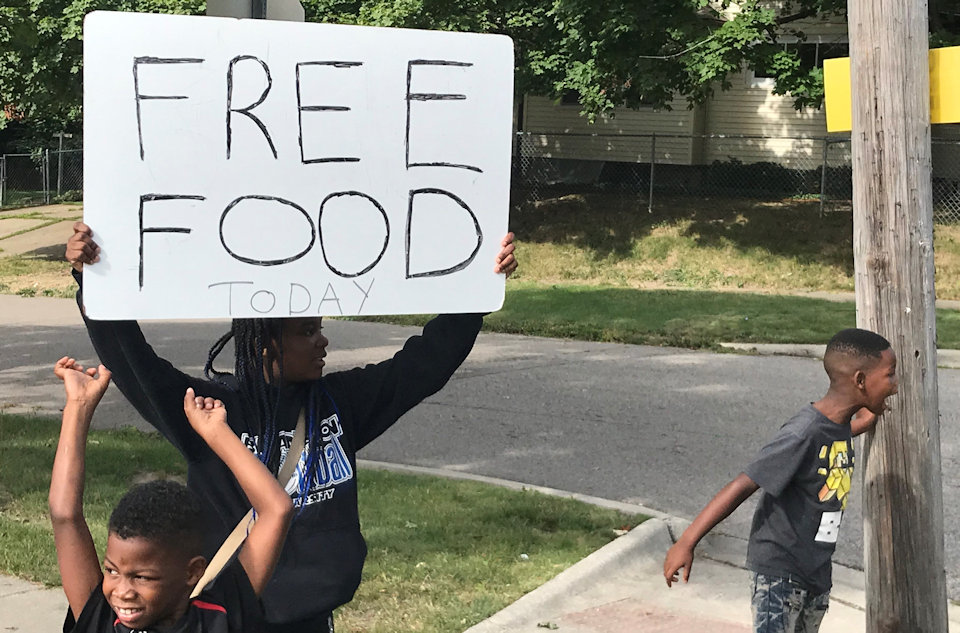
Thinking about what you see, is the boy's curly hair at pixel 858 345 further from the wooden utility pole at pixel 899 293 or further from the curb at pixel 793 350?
the curb at pixel 793 350

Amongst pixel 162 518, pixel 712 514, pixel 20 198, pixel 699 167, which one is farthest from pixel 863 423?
pixel 20 198

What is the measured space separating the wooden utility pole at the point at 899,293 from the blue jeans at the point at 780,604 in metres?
0.79

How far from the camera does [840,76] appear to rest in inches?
192

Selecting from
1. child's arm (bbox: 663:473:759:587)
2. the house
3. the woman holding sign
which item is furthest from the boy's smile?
the house

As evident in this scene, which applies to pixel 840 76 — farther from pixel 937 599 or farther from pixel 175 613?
pixel 175 613

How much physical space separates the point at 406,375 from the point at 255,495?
27.3 inches

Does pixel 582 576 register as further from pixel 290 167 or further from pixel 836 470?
pixel 290 167

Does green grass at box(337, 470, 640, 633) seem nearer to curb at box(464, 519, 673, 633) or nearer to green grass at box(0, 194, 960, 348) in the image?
curb at box(464, 519, 673, 633)

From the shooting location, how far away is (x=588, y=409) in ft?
32.7

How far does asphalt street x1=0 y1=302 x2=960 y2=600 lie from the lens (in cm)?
785

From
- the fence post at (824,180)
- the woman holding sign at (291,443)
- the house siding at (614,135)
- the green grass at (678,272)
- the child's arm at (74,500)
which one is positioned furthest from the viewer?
the house siding at (614,135)

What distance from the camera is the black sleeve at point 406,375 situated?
2.97 meters

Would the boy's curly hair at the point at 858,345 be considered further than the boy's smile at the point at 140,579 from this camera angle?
Yes

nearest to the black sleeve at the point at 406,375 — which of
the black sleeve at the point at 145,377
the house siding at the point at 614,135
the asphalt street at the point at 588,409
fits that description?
the black sleeve at the point at 145,377
